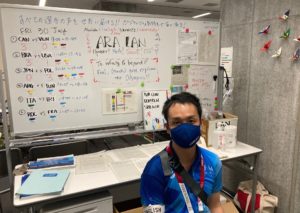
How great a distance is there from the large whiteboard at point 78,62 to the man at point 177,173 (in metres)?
1.07

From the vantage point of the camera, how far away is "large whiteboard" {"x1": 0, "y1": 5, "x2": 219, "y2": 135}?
1890mm

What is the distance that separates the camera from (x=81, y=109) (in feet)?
7.02

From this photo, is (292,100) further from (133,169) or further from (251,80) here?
(133,169)

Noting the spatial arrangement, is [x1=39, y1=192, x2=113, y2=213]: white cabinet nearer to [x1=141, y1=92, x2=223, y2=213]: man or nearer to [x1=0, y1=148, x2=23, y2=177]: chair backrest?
[x1=141, y1=92, x2=223, y2=213]: man

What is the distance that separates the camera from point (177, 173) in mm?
1245

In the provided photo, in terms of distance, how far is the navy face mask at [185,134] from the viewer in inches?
46.1

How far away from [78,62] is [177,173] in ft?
4.24

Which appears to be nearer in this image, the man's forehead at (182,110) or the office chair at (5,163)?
the man's forehead at (182,110)

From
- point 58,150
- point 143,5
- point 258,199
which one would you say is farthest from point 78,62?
point 143,5

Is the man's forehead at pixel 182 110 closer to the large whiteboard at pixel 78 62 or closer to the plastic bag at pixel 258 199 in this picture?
the large whiteboard at pixel 78 62

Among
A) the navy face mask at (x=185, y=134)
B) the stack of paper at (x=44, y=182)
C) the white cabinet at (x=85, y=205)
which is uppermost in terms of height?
the navy face mask at (x=185, y=134)

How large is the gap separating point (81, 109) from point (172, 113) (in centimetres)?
114

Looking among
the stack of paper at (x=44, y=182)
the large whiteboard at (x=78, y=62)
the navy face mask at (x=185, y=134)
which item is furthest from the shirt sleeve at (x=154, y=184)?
the large whiteboard at (x=78, y=62)

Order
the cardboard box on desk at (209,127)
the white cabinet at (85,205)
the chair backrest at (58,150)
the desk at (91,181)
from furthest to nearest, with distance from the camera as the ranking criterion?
the cardboard box on desk at (209,127), the chair backrest at (58,150), the white cabinet at (85,205), the desk at (91,181)
